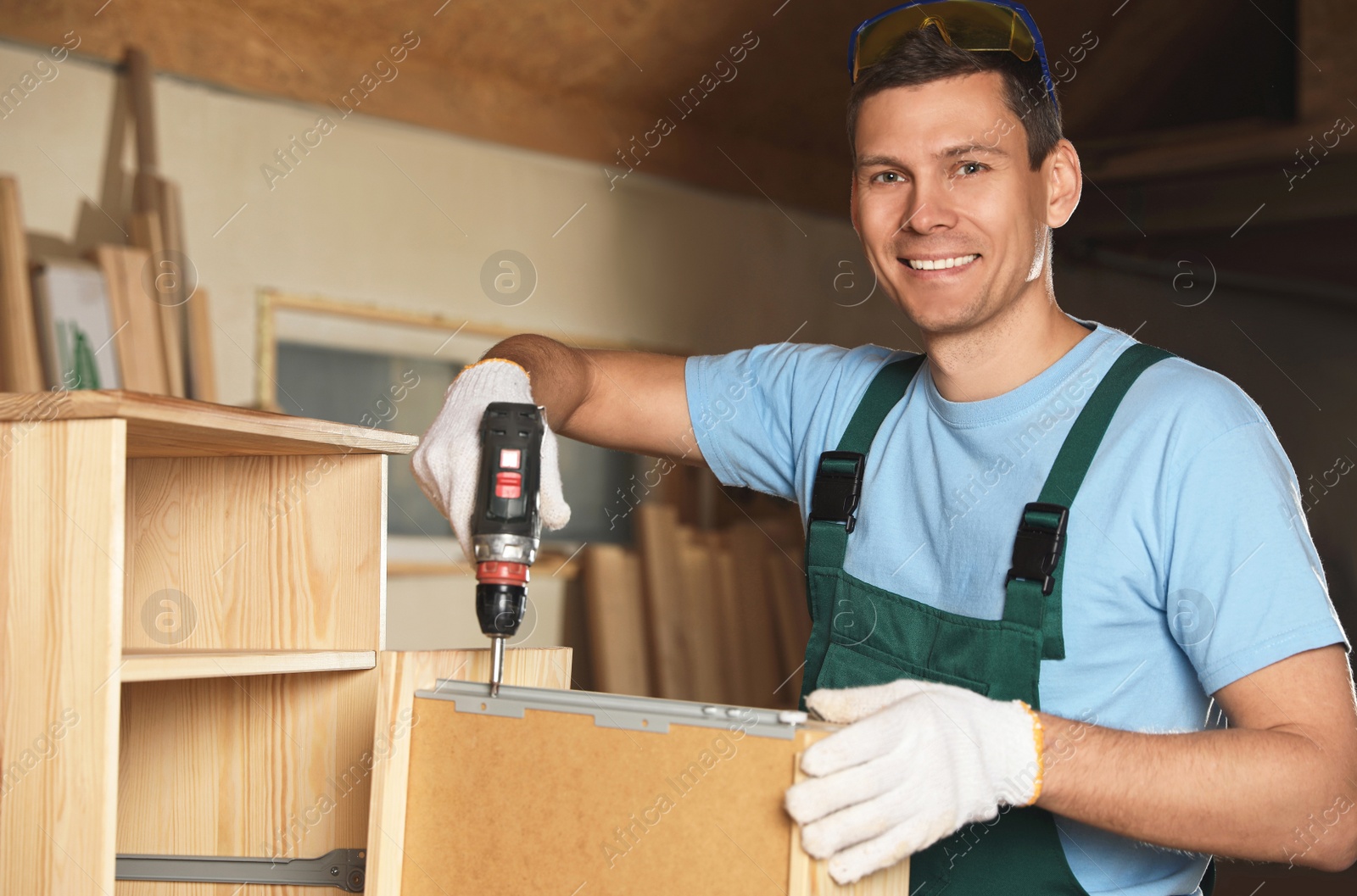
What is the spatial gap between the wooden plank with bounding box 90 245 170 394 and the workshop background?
0.02 meters

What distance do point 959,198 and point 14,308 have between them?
2.95m

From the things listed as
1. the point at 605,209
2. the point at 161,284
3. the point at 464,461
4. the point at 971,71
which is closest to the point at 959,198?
the point at 971,71

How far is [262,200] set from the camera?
422 cm

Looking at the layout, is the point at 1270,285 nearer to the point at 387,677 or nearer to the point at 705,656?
the point at 705,656

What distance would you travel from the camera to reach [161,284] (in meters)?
3.83

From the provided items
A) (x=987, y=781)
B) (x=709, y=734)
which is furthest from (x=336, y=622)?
(x=987, y=781)

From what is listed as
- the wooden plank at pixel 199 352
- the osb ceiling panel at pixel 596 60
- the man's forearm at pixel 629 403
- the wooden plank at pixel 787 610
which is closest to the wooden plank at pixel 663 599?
the wooden plank at pixel 787 610

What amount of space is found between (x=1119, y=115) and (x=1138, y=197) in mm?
730

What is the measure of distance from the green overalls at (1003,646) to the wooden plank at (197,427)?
64 cm

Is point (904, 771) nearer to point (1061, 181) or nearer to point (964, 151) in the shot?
point (964, 151)

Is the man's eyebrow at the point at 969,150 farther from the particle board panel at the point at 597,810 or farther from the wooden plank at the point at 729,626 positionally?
the wooden plank at the point at 729,626

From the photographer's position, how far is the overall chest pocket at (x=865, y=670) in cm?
150

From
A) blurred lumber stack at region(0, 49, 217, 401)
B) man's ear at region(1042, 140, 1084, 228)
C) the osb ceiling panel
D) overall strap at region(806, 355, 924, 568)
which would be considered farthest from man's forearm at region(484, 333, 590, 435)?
the osb ceiling panel

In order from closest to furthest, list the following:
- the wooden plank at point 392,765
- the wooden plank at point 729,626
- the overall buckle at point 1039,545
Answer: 1. the wooden plank at point 392,765
2. the overall buckle at point 1039,545
3. the wooden plank at point 729,626
